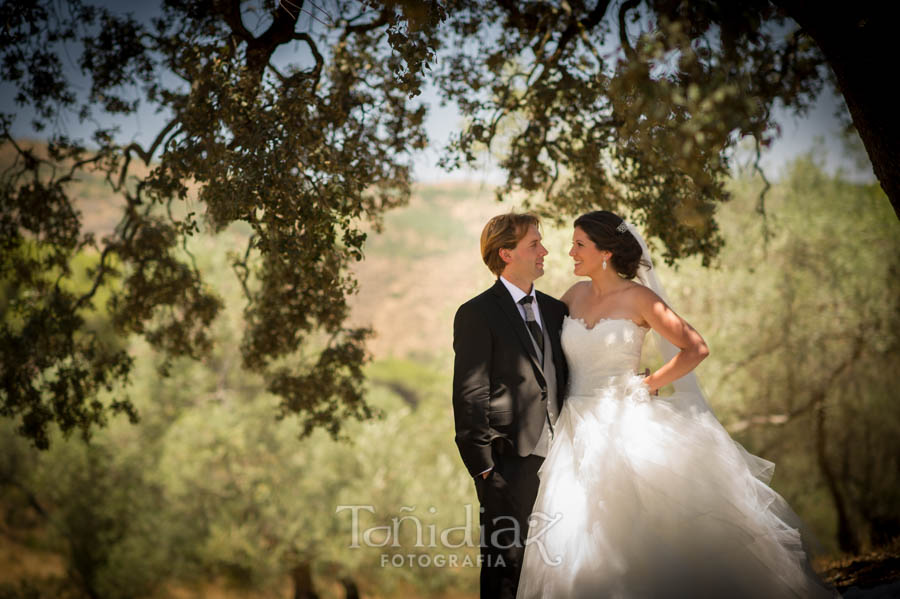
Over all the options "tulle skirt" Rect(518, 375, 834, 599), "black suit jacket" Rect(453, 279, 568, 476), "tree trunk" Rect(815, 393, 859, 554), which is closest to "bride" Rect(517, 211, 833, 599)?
"tulle skirt" Rect(518, 375, 834, 599)

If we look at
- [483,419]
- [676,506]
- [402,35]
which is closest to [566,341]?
[483,419]

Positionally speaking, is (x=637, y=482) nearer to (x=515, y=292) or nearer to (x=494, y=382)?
(x=494, y=382)

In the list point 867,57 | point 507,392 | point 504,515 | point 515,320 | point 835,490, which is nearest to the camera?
point 867,57

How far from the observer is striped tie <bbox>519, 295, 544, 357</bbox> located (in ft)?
14.2

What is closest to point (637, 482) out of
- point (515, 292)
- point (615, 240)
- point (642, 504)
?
point (642, 504)

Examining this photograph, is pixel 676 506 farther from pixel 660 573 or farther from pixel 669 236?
pixel 669 236

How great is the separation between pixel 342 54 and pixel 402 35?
3.54 metres

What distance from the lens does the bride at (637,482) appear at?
3557 mm

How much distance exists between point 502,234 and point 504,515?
1.75m

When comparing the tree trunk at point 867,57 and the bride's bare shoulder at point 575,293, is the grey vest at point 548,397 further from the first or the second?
the tree trunk at point 867,57

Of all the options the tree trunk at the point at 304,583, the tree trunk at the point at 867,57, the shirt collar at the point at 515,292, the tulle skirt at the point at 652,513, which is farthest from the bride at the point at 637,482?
the tree trunk at the point at 304,583

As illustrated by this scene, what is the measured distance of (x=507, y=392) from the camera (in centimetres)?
414

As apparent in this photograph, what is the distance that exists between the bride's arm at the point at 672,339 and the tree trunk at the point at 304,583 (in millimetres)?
17674

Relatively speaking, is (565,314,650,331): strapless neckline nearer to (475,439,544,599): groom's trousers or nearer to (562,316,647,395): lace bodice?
(562,316,647,395): lace bodice
